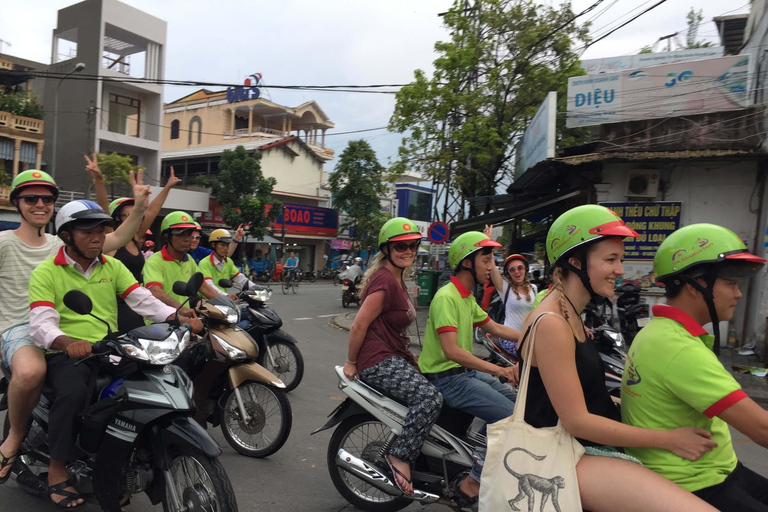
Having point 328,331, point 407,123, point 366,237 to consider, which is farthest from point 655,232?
point 366,237

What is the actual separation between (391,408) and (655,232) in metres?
10.00

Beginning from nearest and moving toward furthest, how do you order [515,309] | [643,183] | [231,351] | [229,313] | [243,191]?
[231,351] < [229,313] < [515,309] < [643,183] < [243,191]

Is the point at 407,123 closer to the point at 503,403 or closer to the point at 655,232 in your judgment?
the point at 655,232

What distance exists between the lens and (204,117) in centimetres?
3931

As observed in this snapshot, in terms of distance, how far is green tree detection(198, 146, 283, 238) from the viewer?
3016 centimetres

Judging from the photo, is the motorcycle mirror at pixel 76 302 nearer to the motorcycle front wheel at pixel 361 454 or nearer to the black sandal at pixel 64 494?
the black sandal at pixel 64 494

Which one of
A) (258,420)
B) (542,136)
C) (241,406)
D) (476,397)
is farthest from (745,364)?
(241,406)

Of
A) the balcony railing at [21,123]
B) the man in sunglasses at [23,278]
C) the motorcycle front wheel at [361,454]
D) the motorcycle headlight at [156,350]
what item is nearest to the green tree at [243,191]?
the balcony railing at [21,123]

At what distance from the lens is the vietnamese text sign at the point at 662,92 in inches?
424

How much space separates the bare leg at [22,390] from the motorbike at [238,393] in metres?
1.18

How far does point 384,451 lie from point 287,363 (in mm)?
3376

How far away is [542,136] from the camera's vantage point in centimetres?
1252

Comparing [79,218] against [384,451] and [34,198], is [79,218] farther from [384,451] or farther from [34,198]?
[384,451]

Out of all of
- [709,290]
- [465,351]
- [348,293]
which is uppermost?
[709,290]
